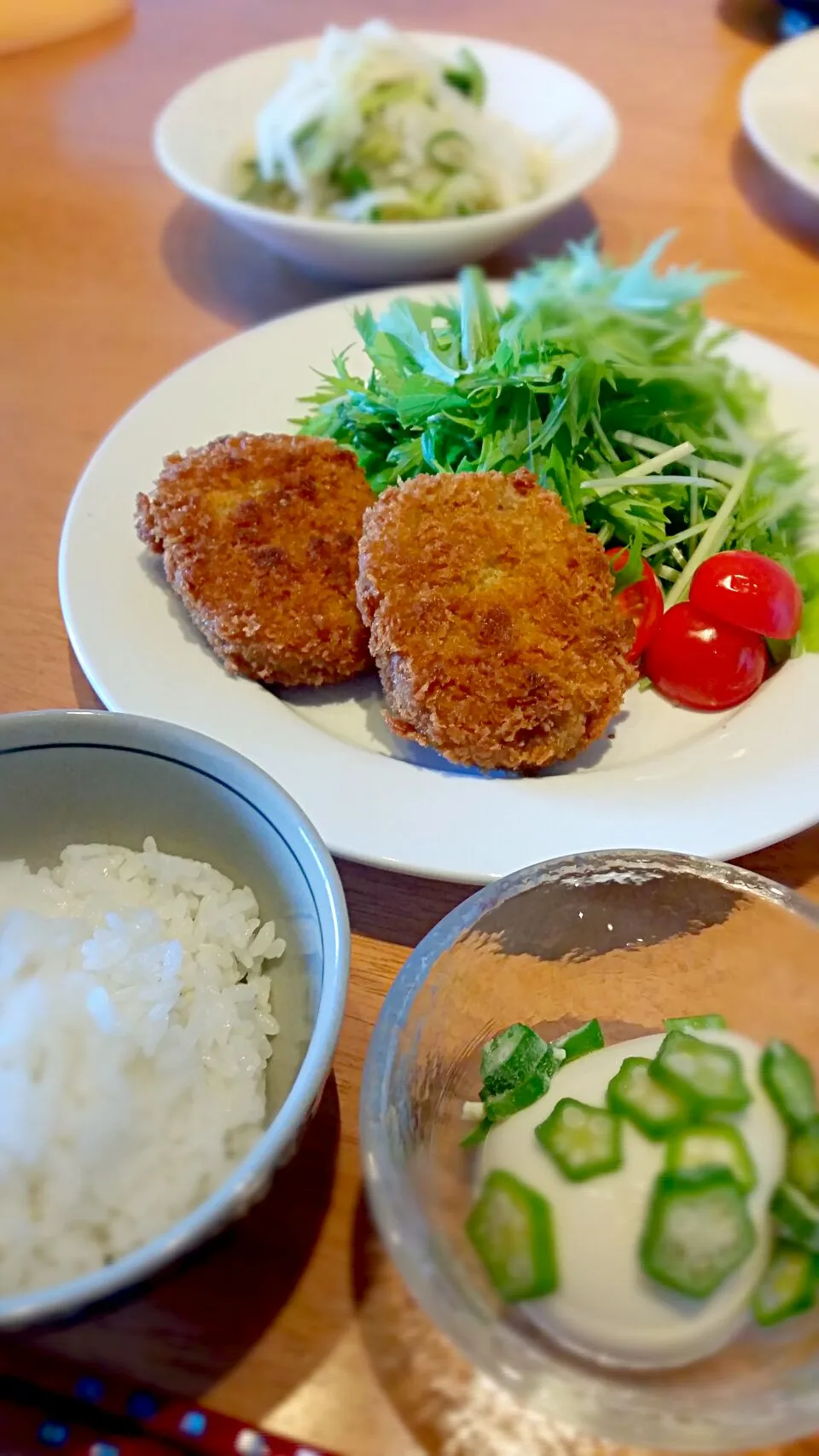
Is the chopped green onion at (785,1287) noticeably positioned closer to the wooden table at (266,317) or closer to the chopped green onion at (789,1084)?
the chopped green onion at (789,1084)

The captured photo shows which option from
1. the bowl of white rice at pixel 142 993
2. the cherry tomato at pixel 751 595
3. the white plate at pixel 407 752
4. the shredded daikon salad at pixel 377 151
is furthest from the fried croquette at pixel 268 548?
the shredded daikon salad at pixel 377 151

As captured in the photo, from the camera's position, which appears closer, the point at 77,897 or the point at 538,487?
the point at 77,897

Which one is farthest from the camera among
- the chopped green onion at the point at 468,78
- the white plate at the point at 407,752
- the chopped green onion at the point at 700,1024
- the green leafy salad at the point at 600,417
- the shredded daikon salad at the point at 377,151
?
the chopped green onion at the point at 468,78

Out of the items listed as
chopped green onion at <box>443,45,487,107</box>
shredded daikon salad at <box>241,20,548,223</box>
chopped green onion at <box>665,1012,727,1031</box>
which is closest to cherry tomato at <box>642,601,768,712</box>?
chopped green onion at <box>665,1012,727,1031</box>

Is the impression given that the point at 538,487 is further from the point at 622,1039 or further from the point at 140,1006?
the point at 140,1006

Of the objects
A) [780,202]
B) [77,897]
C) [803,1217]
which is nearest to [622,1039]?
[803,1217]

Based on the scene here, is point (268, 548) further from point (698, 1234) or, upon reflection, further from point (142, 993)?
point (698, 1234)

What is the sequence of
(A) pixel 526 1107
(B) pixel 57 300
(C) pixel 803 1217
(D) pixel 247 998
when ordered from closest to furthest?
(C) pixel 803 1217
(A) pixel 526 1107
(D) pixel 247 998
(B) pixel 57 300
